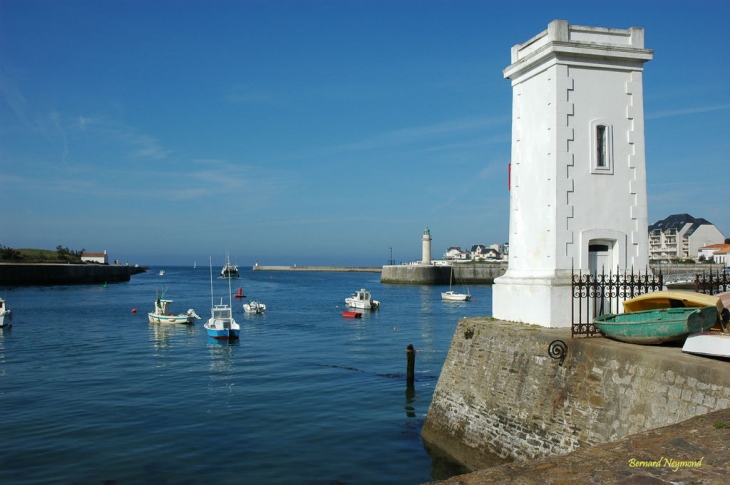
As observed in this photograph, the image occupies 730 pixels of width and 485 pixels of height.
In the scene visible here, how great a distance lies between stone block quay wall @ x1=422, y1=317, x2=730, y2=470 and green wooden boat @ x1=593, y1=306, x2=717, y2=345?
0.20 metres

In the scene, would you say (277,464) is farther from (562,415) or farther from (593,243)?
(593,243)

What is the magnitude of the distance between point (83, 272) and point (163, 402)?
101696mm

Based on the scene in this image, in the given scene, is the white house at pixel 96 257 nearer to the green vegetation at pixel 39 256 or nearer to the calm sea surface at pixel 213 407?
the green vegetation at pixel 39 256

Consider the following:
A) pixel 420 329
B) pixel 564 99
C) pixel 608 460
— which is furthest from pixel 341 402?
pixel 420 329

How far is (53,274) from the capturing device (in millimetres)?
105125

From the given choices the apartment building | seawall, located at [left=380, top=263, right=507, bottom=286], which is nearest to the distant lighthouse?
seawall, located at [left=380, top=263, right=507, bottom=286]

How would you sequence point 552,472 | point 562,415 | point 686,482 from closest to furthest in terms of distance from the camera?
point 686,482 < point 552,472 < point 562,415

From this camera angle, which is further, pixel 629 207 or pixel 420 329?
pixel 420 329

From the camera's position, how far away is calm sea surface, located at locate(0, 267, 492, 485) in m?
14.2

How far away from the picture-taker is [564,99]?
13367mm

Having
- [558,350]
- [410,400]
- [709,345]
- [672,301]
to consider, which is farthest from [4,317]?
[709,345]

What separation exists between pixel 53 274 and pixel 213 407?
97333 millimetres

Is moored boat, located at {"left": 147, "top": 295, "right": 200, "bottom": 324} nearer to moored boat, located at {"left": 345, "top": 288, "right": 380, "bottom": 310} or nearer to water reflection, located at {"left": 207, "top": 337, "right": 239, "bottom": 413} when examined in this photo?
water reflection, located at {"left": 207, "top": 337, "right": 239, "bottom": 413}

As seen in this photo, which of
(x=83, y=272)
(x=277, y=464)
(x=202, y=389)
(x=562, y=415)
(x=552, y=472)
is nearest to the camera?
(x=552, y=472)
